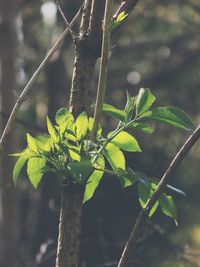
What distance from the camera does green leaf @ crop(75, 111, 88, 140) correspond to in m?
0.90

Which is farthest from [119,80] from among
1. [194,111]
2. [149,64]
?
[194,111]

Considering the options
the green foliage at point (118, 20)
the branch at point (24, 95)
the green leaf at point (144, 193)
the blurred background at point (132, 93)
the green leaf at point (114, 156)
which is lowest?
the blurred background at point (132, 93)

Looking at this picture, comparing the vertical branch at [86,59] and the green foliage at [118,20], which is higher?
the green foliage at [118,20]

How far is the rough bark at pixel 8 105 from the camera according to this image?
3164mm

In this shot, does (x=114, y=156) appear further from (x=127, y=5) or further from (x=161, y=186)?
(x=127, y=5)

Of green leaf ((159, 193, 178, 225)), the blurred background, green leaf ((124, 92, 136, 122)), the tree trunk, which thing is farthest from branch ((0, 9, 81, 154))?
the blurred background

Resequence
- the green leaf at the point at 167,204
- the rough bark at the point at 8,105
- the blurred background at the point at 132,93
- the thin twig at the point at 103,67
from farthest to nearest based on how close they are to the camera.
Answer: the blurred background at the point at 132,93 → the rough bark at the point at 8,105 → the green leaf at the point at 167,204 → the thin twig at the point at 103,67

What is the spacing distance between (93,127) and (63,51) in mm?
4342

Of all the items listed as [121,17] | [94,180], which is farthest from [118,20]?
[94,180]

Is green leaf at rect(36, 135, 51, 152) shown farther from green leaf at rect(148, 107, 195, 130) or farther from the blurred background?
the blurred background

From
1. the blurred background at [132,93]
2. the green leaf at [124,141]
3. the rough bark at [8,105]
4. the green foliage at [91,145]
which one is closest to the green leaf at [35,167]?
the green foliage at [91,145]

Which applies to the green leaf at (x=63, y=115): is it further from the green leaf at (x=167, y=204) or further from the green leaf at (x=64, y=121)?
the green leaf at (x=167, y=204)

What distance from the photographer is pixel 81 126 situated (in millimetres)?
898

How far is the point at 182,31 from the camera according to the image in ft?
16.7
